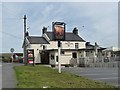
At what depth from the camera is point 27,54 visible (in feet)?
143

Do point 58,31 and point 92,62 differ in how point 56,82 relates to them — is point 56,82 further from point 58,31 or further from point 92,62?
point 92,62

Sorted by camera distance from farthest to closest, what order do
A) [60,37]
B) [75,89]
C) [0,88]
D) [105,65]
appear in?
[105,65] < [60,37] < [0,88] < [75,89]

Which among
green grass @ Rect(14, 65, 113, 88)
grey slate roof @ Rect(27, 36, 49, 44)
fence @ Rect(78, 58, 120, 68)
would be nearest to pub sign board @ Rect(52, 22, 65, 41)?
green grass @ Rect(14, 65, 113, 88)

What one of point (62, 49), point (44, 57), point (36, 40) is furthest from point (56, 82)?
point (36, 40)

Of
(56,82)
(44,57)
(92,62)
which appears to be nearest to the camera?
(56,82)

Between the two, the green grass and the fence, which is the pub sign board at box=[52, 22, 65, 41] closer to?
the green grass

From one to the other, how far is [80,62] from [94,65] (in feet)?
18.2

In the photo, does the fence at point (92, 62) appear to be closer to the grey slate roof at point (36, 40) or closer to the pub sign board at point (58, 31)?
the pub sign board at point (58, 31)

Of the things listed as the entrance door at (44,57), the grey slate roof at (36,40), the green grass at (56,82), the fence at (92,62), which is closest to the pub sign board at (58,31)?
the green grass at (56,82)

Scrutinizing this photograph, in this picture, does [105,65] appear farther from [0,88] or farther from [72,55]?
[0,88]

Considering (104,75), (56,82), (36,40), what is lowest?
(104,75)

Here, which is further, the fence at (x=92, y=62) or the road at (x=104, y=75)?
the fence at (x=92, y=62)

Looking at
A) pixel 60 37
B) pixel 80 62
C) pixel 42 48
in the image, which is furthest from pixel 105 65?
pixel 42 48

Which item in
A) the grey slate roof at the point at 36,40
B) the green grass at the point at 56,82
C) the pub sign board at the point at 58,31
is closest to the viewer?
the green grass at the point at 56,82
